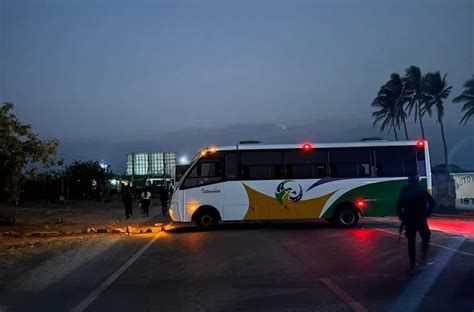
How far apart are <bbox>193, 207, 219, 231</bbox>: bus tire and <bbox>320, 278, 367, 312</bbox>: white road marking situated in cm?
1102

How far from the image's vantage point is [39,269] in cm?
1154

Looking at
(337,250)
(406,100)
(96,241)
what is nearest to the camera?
(337,250)

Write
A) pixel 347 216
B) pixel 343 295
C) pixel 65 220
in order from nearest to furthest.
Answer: pixel 343 295
pixel 347 216
pixel 65 220

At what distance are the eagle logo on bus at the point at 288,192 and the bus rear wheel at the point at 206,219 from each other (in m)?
2.56

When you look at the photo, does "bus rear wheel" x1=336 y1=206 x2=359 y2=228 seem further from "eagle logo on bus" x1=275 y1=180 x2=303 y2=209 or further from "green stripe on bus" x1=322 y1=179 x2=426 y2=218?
"eagle logo on bus" x1=275 y1=180 x2=303 y2=209

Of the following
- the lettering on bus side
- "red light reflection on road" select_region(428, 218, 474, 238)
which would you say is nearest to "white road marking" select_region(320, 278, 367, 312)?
"red light reflection on road" select_region(428, 218, 474, 238)

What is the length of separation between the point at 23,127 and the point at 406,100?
45.3m

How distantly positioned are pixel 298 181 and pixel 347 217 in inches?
92.4

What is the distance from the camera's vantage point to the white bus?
66.4ft

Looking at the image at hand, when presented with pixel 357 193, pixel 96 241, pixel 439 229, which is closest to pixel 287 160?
pixel 357 193

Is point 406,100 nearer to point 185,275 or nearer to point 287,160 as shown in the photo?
point 287,160

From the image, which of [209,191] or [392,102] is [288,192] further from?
[392,102]

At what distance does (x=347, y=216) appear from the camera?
20.4 metres

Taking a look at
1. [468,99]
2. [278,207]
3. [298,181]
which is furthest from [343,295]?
[468,99]
